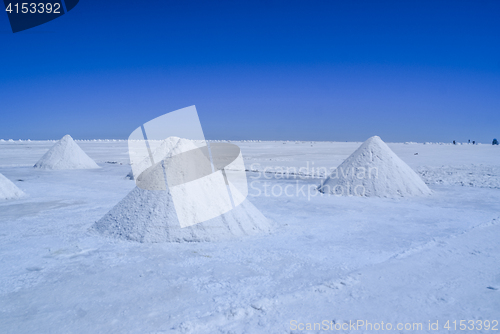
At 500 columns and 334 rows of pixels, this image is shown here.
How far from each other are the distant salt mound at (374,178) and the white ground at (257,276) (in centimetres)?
194

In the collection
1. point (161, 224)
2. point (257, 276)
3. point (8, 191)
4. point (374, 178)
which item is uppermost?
point (374, 178)

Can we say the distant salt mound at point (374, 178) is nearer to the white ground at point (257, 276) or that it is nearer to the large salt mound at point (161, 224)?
the white ground at point (257, 276)

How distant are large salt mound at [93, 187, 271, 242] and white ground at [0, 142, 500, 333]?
5.7 inches

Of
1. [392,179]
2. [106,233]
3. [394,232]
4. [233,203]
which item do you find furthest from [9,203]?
[392,179]

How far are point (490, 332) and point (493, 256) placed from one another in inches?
65.2

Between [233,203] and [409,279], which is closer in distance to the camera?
[409,279]

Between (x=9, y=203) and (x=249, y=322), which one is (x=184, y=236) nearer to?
(x=249, y=322)

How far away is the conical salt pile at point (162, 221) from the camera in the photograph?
3959 mm

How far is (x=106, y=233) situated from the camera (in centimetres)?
414

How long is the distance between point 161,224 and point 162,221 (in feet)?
0.13

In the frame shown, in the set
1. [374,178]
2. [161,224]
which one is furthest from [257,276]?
[374,178]

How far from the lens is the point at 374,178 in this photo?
7.44 m

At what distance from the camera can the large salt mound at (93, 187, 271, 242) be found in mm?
3951

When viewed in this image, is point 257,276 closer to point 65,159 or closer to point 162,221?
point 162,221
